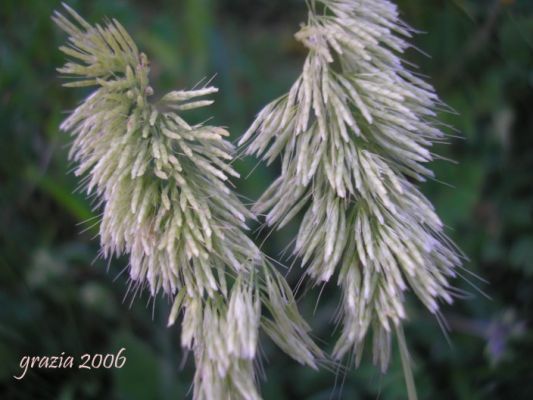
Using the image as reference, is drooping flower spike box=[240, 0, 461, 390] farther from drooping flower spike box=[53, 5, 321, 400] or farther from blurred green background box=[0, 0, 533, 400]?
blurred green background box=[0, 0, 533, 400]

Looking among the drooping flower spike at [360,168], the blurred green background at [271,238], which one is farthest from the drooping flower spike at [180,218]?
the blurred green background at [271,238]

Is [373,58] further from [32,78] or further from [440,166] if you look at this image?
[32,78]

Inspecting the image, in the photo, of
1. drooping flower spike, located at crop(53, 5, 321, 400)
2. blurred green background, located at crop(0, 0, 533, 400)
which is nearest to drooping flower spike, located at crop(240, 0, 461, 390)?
drooping flower spike, located at crop(53, 5, 321, 400)

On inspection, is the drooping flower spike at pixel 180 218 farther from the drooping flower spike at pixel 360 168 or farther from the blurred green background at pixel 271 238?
the blurred green background at pixel 271 238

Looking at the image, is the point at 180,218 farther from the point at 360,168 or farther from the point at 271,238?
the point at 271,238

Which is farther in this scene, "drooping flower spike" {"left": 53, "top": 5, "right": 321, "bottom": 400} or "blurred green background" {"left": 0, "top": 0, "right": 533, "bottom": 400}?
"blurred green background" {"left": 0, "top": 0, "right": 533, "bottom": 400}

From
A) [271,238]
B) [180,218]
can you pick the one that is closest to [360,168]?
[180,218]
